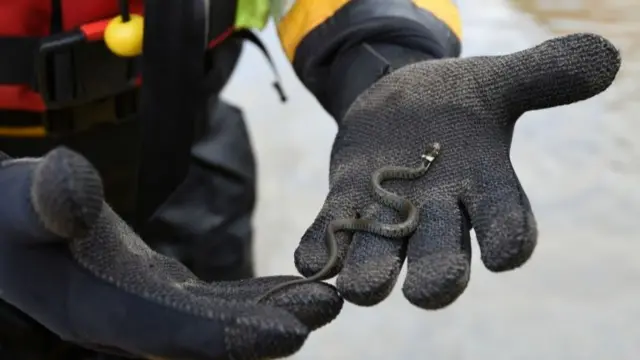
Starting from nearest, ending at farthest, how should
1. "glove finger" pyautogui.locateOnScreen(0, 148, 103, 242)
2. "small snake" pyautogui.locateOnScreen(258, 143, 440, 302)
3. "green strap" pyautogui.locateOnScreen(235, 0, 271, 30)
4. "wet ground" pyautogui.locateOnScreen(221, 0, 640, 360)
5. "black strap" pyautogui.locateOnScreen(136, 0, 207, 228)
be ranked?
1. "glove finger" pyautogui.locateOnScreen(0, 148, 103, 242)
2. "small snake" pyautogui.locateOnScreen(258, 143, 440, 302)
3. "black strap" pyautogui.locateOnScreen(136, 0, 207, 228)
4. "green strap" pyautogui.locateOnScreen(235, 0, 271, 30)
5. "wet ground" pyautogui.locateOnScreen(221, 0, 640, 360)

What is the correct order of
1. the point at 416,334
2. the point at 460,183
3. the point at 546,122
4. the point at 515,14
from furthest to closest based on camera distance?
the point at 515,14
the point at 546,122
the point at 416,334
the point at 460,183

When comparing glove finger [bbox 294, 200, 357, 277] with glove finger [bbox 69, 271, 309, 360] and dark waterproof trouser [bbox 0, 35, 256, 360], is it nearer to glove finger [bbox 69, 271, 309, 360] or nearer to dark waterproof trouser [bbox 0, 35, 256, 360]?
glove finger [bbox 69, 271, 309, 360]

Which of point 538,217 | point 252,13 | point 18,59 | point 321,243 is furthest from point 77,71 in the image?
point 538,217

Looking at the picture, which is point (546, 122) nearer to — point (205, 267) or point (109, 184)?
point (205, 267)

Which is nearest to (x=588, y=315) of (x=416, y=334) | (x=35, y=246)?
(x=416, y=334)

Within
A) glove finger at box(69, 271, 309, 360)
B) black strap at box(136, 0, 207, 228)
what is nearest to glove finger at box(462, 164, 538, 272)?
glove finger at box(69, 271, 309, 360)

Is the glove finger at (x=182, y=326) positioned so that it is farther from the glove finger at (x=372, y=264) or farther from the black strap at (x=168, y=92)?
the black strap at (x=168, y=92)

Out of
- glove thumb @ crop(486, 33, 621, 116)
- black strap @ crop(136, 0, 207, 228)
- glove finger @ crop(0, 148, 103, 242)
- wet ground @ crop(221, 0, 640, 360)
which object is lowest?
wet ground @ crop(221, 0, 640, 360)
